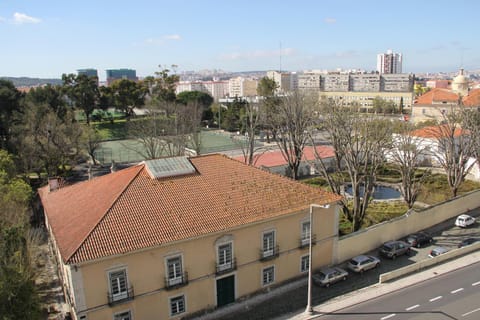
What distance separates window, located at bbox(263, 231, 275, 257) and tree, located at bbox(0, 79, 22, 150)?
1724 inches

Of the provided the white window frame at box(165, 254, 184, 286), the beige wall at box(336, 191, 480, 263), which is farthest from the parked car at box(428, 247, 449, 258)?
the white window frame at box(165, 254, 184, 286)

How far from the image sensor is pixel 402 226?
110 feet

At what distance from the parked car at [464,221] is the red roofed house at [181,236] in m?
15.1

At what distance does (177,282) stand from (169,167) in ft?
24.7

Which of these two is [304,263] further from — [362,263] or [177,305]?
[177,305]

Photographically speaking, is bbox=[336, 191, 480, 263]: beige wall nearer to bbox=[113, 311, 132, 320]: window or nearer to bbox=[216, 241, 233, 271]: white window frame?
bbox=[216, 241, 233, 271]: white window frame

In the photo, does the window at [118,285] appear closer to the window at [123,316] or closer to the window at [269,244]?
the window at [123,316]

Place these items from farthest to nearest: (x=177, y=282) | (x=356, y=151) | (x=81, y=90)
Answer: (x=81, y=90), (x=356, y=151), (x=177, y=282)

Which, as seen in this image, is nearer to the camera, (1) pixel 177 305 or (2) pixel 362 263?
(1) pixel 177 305

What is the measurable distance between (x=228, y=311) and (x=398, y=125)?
3938cm

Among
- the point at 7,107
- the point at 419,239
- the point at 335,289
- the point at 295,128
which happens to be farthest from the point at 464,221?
the point at 7,107

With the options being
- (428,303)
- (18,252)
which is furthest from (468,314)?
(18,252)

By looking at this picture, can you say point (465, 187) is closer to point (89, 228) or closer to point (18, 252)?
point (89, 228)

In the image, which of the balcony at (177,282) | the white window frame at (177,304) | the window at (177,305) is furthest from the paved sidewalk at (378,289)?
the balcony at (177,282)
